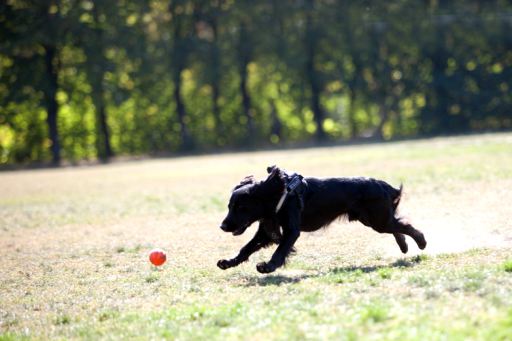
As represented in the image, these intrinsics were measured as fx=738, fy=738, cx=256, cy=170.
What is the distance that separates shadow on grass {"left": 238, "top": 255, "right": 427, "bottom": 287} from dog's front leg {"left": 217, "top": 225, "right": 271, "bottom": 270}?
35cm

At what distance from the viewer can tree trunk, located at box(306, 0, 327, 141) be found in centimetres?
4472

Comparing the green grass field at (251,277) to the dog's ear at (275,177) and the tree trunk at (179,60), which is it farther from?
the tree trunk at (179,60)

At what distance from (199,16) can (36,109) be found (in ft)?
35.5

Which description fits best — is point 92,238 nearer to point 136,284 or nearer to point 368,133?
point 136,284

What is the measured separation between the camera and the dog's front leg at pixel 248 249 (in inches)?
332

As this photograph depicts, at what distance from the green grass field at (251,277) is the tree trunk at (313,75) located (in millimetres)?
28535

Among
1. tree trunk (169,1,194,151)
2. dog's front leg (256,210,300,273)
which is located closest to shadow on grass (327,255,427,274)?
dog's front leg (256,210,300,273)

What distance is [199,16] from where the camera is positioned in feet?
143

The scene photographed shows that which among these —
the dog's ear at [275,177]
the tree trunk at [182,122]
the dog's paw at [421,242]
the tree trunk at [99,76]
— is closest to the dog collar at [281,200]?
the dog's ear at [275,177]

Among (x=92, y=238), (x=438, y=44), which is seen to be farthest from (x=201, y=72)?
(x=92, y=238)

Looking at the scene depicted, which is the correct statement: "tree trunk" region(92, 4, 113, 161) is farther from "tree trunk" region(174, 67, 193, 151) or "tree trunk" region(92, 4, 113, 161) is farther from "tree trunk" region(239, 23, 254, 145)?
"tree trunk" region(239, 23, 254, 145)

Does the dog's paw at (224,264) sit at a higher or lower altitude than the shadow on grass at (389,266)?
higher

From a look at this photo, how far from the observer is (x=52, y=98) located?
39562 mm

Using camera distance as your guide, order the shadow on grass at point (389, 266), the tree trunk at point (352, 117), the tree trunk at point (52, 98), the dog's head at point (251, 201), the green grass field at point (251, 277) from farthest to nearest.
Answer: the tree trunk at point (352, 117) < the tree trunk at point (52, 98) < the dog's head at point (251, 201) < the shadow on grass at point (389, 266) < the green grass field at point (251, 277)
